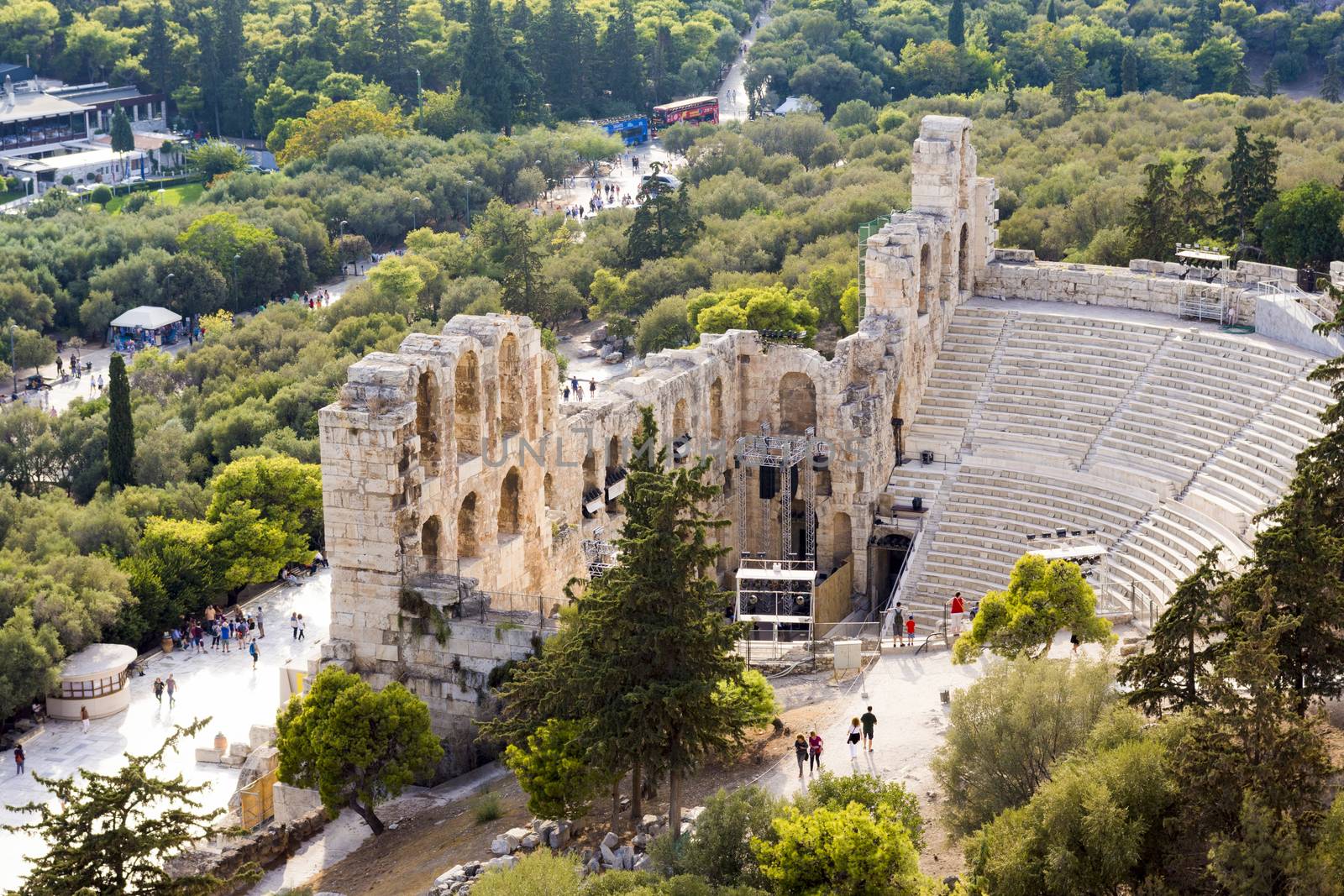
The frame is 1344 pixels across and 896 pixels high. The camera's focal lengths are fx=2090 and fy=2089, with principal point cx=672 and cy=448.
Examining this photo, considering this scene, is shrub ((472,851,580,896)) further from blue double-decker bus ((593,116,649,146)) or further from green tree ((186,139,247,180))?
blue double-decker bus ((593,116,649,146))

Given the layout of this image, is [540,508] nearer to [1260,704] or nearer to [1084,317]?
[1084,317]

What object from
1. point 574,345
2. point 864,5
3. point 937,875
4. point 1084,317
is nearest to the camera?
point 937,875

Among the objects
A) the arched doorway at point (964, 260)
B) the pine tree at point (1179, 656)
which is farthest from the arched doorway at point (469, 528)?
the arched doorway at point (964, 260)

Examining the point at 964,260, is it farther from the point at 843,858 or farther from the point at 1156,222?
the point at 843,858

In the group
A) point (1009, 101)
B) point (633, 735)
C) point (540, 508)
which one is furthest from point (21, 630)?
point (1009, 101)

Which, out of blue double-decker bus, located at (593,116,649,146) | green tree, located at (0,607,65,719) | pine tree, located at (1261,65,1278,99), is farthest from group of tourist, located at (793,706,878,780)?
blue double-decker bus, located at (593,116,649,146)

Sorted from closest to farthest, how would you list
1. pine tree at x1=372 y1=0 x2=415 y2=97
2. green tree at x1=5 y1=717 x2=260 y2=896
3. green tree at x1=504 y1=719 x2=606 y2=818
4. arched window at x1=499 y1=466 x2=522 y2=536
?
green tree at x1=5 y1=717 x2=260 y2=896 < green tree at x1=504 y1=719 x2=606 y2=818 < arched window at x1=499 y1=466 x2=522 y2=536 < pine tree at x1=372 y1=0 x2=415 y2=97
